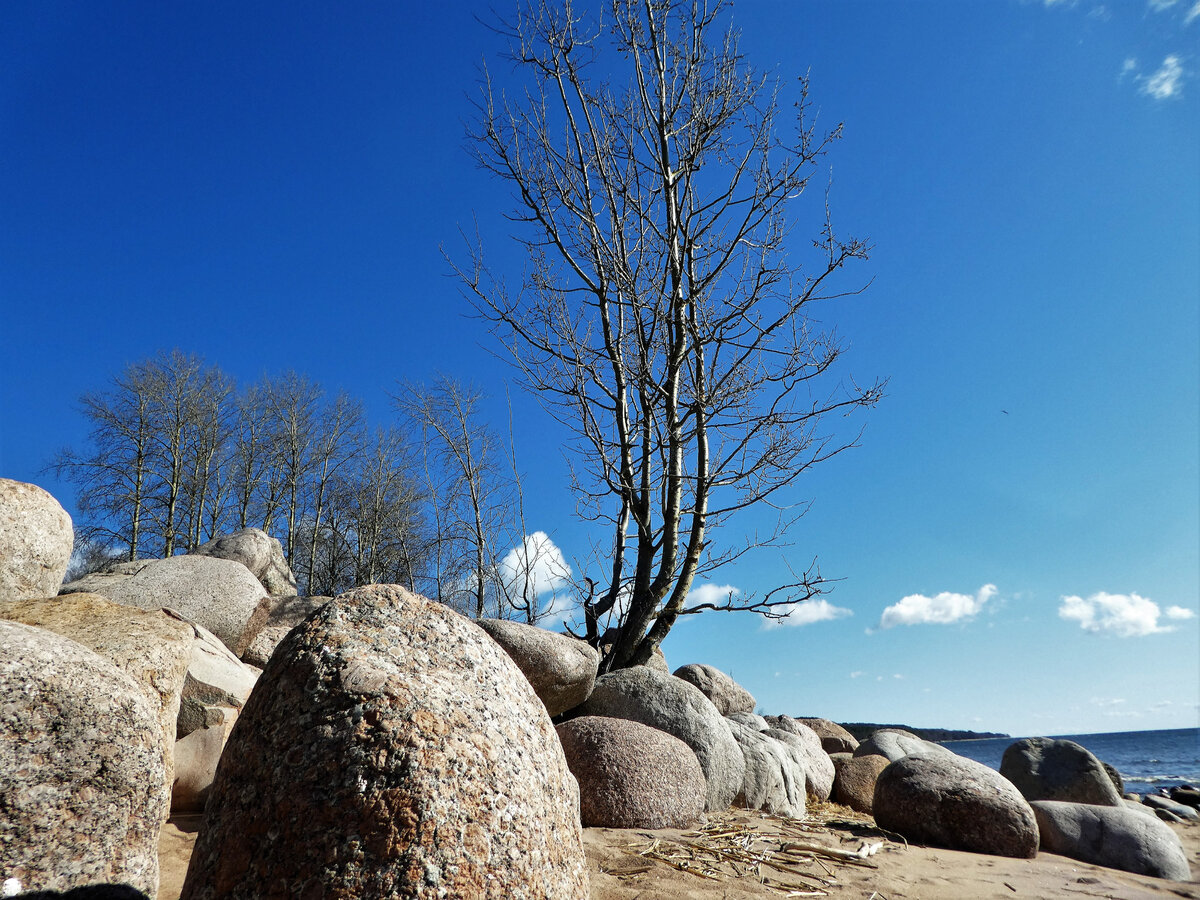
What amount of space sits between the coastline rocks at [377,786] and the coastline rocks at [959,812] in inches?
211

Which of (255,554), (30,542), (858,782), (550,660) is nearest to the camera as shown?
(30,542)

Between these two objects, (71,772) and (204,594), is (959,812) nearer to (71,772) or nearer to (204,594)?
(71,772)

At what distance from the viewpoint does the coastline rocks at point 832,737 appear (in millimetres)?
15623

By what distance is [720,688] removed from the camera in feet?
39.0

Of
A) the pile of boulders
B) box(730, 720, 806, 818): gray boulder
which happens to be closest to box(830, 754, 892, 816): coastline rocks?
box(730, 720, 806, 818): gray boulder

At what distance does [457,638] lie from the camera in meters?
2.90

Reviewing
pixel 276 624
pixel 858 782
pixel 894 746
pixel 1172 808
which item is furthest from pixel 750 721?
pixel 1172 808

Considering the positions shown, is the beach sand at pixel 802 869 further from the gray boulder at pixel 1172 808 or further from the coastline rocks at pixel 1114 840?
the gray boulder at pixel 1172 808

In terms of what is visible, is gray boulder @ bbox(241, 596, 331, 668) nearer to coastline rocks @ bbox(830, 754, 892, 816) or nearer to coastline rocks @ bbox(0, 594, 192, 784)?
coastline rocks @ bbox(0, 594, 192, 784)

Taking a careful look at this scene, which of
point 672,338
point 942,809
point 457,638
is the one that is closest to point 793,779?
point 942,809

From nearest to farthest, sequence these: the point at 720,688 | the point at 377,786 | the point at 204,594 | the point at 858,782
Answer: the point at 377,786 → the point at 204,594 → the point at 858,782 → the point at 720,688

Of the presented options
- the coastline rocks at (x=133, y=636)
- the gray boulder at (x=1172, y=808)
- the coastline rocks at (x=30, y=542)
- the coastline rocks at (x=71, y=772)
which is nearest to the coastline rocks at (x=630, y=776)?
the coastline rocks at (x=133, y=636)

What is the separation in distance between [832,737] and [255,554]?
12591 mm

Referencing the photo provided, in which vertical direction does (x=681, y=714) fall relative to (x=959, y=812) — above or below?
above
